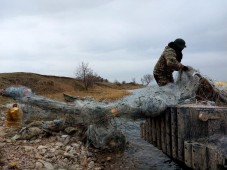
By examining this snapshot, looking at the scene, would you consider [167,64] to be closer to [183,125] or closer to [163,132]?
[163,132]

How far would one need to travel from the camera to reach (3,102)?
56.4 feet

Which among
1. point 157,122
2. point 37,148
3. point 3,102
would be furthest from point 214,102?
point 3,102

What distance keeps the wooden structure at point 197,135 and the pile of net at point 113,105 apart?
566 mm

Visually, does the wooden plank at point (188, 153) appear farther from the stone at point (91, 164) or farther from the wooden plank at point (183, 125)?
the stone at point (91, 164)

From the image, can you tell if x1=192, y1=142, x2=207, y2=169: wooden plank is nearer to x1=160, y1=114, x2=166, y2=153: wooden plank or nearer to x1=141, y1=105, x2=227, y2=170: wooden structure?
x1=141, y1=105, x2=227, y2=170: wooden structure

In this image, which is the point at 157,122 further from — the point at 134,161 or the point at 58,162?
the point at 58,162

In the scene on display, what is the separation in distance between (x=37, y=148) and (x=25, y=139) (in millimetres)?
697

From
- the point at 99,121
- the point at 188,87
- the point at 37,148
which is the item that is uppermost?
the point at 188,87

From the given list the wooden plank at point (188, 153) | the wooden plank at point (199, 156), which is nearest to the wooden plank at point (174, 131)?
the wooden plank at point (188, 153)

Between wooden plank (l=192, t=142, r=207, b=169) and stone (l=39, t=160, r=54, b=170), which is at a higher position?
wooden plank (l=192, t=142, r=207, b=169)

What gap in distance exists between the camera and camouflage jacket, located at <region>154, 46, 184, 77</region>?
1081 cm

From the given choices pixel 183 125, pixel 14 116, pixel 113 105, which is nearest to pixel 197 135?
pixel 183 125

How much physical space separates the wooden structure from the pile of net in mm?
566

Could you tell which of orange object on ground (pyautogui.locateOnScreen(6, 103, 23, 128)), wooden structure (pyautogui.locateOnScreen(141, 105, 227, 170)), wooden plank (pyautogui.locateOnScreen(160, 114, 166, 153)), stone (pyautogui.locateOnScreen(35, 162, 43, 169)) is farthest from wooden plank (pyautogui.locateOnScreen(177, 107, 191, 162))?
orange object on ground (pyautogui.locateOnScreen(6, 103, 23, 128))
